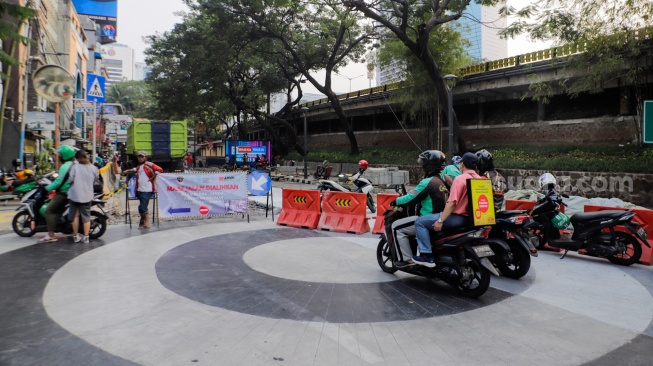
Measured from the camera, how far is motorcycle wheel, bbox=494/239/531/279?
234 inches

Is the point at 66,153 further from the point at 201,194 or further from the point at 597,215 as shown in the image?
Answer: the point at 597,215

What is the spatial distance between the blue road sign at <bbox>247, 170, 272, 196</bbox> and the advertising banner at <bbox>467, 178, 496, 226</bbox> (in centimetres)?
722

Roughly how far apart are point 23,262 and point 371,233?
6497 mm

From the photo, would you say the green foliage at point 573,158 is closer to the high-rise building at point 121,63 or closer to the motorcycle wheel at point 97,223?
the motorcycle wheel at point 97,223

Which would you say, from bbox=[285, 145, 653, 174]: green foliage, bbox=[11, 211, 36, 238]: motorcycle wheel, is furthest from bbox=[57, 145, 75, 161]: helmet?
bbox=[285, 145, 653, 174]: green foliage

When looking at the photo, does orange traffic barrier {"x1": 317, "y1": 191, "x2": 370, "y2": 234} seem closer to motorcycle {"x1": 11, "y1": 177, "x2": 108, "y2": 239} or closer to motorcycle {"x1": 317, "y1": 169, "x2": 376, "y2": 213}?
motorcycle {"x1": 317, "y1": 169, "x2": 376, "y2": 213}

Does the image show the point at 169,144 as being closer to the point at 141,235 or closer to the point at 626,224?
the point at 141,235

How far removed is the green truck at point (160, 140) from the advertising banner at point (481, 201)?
24.3 metres

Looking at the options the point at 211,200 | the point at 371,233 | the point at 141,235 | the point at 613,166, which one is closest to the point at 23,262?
the point at 141,235

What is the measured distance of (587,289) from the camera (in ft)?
18.1

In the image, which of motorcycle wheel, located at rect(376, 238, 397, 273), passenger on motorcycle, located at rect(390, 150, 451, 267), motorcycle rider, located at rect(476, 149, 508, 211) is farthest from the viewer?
motorcycle rider, located at rect(476, 149, 508, 211)

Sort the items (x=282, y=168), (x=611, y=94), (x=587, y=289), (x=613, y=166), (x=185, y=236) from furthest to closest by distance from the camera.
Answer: (x=282, y=168) < (x=611, y=94) < (x=613, y=166) < (x=185, y=236) < (x=587, y=289)

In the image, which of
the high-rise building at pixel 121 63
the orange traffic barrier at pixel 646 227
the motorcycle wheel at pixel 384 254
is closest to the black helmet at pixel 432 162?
the motorcycle wheel at pixel 384 254

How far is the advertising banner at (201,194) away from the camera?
34.8 feet
